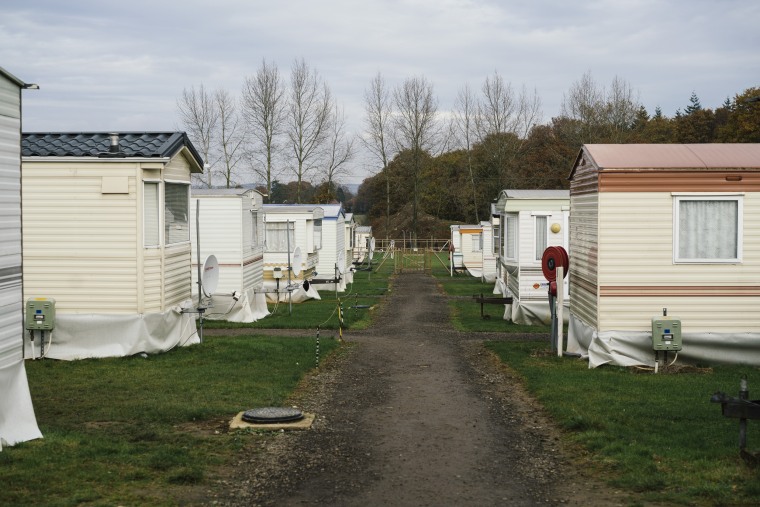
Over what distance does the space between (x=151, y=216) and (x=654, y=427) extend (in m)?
9.79

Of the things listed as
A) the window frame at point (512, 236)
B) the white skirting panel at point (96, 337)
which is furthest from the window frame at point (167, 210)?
the window frame at point (512, 236)

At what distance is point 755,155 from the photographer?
14719 millimetres

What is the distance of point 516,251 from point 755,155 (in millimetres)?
8642

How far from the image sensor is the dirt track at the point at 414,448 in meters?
7.60

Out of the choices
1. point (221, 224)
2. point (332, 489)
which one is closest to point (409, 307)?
point (221, 224)

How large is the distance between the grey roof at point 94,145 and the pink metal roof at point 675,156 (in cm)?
762

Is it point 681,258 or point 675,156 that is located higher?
point 675,156

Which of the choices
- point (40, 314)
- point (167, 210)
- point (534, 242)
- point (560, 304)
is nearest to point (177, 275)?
point (167, 210)

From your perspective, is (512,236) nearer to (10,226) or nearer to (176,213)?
(176,213)

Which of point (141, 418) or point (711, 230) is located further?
point (711, 230)

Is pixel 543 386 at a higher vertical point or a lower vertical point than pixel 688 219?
lower

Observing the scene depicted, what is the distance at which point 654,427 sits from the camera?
9820 mm

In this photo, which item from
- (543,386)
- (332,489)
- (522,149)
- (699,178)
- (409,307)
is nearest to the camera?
(332,489)

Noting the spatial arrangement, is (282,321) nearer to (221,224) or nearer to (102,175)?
(221,224)
